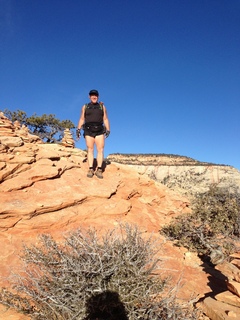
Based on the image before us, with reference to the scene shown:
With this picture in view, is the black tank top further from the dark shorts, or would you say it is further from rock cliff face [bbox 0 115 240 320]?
rock cliff face [bbox 0 115 240 320]

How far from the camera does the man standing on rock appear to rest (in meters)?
6.06

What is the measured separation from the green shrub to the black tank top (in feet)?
10.9

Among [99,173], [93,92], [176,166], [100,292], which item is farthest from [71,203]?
[176,166]

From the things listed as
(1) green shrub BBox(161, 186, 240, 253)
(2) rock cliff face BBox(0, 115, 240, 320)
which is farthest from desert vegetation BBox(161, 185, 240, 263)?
(2) rock cliff face BBox(0, 115, 240, 320)

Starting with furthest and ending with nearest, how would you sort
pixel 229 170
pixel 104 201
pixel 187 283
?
pixel 229 170
pixel 104 201
pixel 187 283

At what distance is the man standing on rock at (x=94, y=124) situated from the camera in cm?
606

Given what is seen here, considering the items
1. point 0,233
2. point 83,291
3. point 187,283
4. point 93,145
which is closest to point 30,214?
point 0,233

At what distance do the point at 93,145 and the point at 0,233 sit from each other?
114 inches

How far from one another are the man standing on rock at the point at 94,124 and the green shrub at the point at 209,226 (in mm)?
2762

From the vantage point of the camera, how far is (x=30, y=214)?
5.12 m

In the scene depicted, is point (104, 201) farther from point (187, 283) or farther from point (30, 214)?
point (187, 283)

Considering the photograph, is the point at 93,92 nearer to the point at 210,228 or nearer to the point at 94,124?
the point at 94,124

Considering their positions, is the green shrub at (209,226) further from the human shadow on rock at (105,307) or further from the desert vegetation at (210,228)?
the human shadow on rock at (105,307)

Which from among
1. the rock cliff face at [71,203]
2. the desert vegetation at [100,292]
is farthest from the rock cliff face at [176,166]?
the desert vegetation at [100,292]
